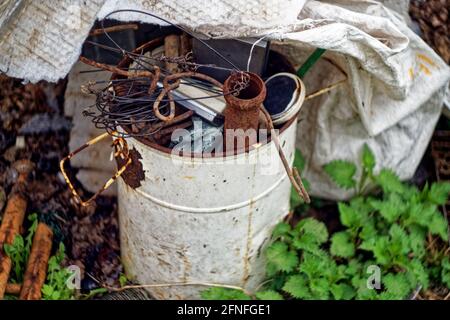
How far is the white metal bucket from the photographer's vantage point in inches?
89.3

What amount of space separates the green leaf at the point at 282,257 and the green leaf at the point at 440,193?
757 millimetres

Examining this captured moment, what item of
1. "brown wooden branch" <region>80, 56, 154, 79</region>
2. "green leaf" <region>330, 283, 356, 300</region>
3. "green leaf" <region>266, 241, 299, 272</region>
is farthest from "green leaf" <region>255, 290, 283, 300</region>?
"brown wooden branch" <region>80, 56, 154, 79</region>

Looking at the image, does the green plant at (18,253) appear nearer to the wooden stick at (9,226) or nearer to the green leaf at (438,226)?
the wooden stick at (9,226)

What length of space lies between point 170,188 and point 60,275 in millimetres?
860

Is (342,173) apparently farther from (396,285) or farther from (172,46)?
(172,46)

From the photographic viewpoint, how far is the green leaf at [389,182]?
2902 millimetres

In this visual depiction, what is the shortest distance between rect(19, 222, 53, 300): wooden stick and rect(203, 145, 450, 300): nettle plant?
2.54ft

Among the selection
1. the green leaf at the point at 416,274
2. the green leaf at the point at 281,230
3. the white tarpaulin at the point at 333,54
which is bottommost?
the green leaf at the point at 416,274

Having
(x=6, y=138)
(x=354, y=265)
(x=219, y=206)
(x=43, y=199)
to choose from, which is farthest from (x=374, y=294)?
(x=6, y=138)

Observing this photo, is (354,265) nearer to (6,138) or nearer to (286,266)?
(286,266)

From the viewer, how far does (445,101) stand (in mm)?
2982

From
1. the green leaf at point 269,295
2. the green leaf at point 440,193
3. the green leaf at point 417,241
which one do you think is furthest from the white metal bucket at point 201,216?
the green leaf at point 440,193

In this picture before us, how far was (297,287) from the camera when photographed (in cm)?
264

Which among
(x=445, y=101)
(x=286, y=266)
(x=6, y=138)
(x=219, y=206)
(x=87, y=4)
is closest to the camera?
(x=87, y=4)
